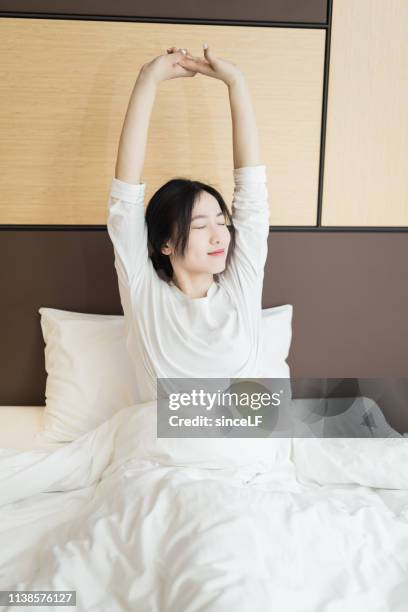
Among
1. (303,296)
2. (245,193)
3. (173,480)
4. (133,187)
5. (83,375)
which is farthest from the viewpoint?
(303,296)

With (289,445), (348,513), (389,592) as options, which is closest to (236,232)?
(289,445)

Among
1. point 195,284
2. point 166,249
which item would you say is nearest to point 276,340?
point 195,284

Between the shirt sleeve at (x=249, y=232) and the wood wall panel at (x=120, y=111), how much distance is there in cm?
25

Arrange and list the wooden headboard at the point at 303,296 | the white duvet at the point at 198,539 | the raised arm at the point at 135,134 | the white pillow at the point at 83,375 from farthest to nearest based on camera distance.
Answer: the wooden headboard at the point at 303,296 → the white pillow at the point at 83,375 → the raised arm at the point at 135,134 → the white duvet at the point at 198,539

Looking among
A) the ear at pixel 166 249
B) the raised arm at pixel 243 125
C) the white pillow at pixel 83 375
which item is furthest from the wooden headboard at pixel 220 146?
the ear at pixel 166 249

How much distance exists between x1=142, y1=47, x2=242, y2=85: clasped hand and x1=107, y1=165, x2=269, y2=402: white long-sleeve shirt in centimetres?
27

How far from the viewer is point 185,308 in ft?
5.50

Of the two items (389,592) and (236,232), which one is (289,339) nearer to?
(236,232)

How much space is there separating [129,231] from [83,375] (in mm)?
513

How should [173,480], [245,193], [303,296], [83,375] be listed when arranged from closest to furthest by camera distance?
[173,480] < [245,193] < [83,375] < [303,296]

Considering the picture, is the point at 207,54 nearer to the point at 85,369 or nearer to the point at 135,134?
the point at 135,134

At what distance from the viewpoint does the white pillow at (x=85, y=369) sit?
1.85 m

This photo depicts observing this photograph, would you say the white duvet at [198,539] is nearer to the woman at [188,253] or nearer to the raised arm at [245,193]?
the woman at [188,253]

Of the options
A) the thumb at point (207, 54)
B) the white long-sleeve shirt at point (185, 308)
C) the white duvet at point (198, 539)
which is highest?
the thumb at point (207, 54)
